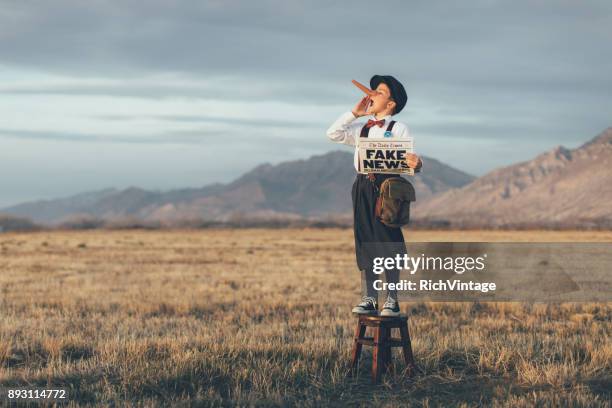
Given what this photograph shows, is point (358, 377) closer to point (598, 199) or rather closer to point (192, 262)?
point (192, 262)

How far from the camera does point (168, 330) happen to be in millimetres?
12734

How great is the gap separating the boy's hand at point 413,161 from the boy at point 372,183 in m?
0.55

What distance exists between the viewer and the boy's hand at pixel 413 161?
7449mm

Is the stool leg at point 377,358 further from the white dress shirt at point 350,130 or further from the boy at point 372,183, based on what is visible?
the white dress shirt at point 350,130

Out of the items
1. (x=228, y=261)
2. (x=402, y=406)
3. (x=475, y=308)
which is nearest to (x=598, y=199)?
(x=228, y=261)

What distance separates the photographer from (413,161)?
24.4 ft

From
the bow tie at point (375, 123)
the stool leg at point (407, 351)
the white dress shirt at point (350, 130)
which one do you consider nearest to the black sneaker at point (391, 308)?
the stool leg at point (407, 351)

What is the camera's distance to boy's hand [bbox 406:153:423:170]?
24.4 feet

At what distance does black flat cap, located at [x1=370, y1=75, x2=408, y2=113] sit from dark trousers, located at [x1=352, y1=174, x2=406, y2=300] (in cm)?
81

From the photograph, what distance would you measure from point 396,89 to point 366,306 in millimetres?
2331

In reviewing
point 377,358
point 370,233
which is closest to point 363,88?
point 370,233

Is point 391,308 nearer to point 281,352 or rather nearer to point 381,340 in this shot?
point 381,340

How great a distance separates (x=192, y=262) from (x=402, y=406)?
27133 millimetres

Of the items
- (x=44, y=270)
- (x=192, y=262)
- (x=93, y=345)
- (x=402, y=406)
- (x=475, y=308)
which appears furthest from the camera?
(x=192, y=262)
